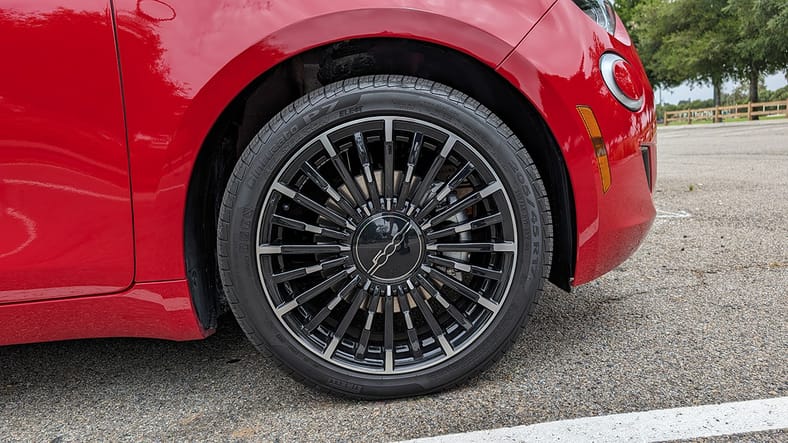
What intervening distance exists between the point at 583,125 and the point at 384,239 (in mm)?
650

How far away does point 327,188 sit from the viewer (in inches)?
59.1

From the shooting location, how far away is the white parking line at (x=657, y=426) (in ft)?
4.27

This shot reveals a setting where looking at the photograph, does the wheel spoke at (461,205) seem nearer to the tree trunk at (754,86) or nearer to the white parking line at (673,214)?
the white parking line at (673,214)

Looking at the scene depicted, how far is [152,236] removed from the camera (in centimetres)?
146

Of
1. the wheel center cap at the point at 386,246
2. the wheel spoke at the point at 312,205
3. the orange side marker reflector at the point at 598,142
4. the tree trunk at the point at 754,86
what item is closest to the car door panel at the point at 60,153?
the wheel spoke at the point at 312,205

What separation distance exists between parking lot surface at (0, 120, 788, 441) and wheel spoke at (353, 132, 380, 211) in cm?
59

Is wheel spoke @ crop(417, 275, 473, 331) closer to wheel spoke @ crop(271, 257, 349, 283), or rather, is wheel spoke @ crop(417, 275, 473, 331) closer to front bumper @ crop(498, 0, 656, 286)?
wheel spoke @ crop(271, 257, 349, 283)

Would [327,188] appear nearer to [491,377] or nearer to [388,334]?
[388,334]

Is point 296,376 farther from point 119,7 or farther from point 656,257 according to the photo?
point 656,257

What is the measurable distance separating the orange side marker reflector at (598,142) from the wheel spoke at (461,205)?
0.31 meters

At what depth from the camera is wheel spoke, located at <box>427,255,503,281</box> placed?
1.54 m

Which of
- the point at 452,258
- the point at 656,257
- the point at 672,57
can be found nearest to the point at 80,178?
the point at 452,258

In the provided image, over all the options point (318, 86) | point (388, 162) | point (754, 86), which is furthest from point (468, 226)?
point (754, 86)

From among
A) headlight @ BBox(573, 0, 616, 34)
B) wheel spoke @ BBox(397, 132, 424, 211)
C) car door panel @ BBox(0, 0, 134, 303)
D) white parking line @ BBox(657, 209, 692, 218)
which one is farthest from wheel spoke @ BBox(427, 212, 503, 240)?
white parking line @ BBox(657, 209, 692, 218)
